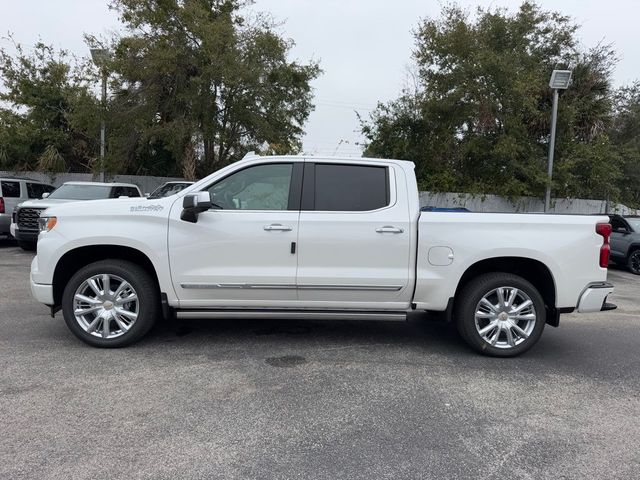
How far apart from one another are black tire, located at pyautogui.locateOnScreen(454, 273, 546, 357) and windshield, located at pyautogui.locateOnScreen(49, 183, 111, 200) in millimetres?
9701

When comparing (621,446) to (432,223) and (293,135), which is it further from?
(293,135)

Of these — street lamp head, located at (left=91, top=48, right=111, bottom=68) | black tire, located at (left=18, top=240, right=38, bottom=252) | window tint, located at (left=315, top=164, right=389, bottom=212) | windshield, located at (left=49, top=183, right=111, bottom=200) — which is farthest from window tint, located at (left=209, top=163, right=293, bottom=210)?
street lamp head, located at (left=91, top=48, right=111, bottom=68)

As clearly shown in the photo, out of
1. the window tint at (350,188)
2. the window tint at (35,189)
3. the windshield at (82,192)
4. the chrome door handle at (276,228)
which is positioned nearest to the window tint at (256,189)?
the chrome door handle at (276,228)

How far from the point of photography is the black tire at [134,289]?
488 cm

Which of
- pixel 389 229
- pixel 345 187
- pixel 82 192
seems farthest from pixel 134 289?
pixel 82 192

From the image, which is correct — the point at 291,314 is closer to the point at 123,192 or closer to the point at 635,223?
the point at 123,192

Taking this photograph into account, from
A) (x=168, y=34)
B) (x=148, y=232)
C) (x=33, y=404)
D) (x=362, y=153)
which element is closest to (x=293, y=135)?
(x=362, y=153)

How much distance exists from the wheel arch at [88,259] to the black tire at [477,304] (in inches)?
121

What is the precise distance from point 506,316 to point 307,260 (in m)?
2.04

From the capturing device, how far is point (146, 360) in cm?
470

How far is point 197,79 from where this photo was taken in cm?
1463

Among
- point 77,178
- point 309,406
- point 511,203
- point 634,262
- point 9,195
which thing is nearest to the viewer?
point 309,406

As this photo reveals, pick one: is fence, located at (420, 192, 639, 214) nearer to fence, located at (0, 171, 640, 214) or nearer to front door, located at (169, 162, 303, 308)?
fence, located at (0, 171, 640, 214)

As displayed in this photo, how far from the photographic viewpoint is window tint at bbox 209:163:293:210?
4.99m
